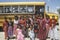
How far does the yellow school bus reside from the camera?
17.2 meters

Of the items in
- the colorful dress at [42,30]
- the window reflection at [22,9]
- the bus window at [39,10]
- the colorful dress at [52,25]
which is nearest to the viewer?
the colorful dress at [42,30]

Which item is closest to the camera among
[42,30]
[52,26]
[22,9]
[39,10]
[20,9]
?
[42,30]

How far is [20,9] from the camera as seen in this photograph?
1748 centimetres

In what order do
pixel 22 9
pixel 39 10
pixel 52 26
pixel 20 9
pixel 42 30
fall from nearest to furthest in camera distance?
pixel 42 30 → pixel 52 26 → pixel 39 10 → pixel 20 9 → pixel 22 9

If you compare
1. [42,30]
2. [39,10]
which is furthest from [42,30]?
[39,10]

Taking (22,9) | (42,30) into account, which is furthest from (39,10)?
(42,30)

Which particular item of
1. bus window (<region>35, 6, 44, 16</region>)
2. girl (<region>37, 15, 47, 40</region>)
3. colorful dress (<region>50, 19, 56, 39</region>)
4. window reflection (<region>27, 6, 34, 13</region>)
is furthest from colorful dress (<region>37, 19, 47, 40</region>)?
window reflection (<region>27, 6, 34, 13</region>)

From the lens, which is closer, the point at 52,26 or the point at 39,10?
the point at 52,26

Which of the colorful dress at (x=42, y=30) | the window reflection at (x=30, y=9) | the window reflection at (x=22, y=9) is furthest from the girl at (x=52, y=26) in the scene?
the window reflection at (x=22, y=9)

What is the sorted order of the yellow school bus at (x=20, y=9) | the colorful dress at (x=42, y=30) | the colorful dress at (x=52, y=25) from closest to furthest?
the colorful dress at (x=42, y=30) → the colorful dress at (x=52, y=25) → the yellow school bus at (x=20, y=9)

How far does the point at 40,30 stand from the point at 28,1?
18.8ft

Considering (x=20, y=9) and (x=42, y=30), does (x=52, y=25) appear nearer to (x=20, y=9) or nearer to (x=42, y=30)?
(x=42, y=30)

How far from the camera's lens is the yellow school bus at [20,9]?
17.2m

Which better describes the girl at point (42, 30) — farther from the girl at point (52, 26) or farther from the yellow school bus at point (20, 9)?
the yellow school bus at point (20, 9)
